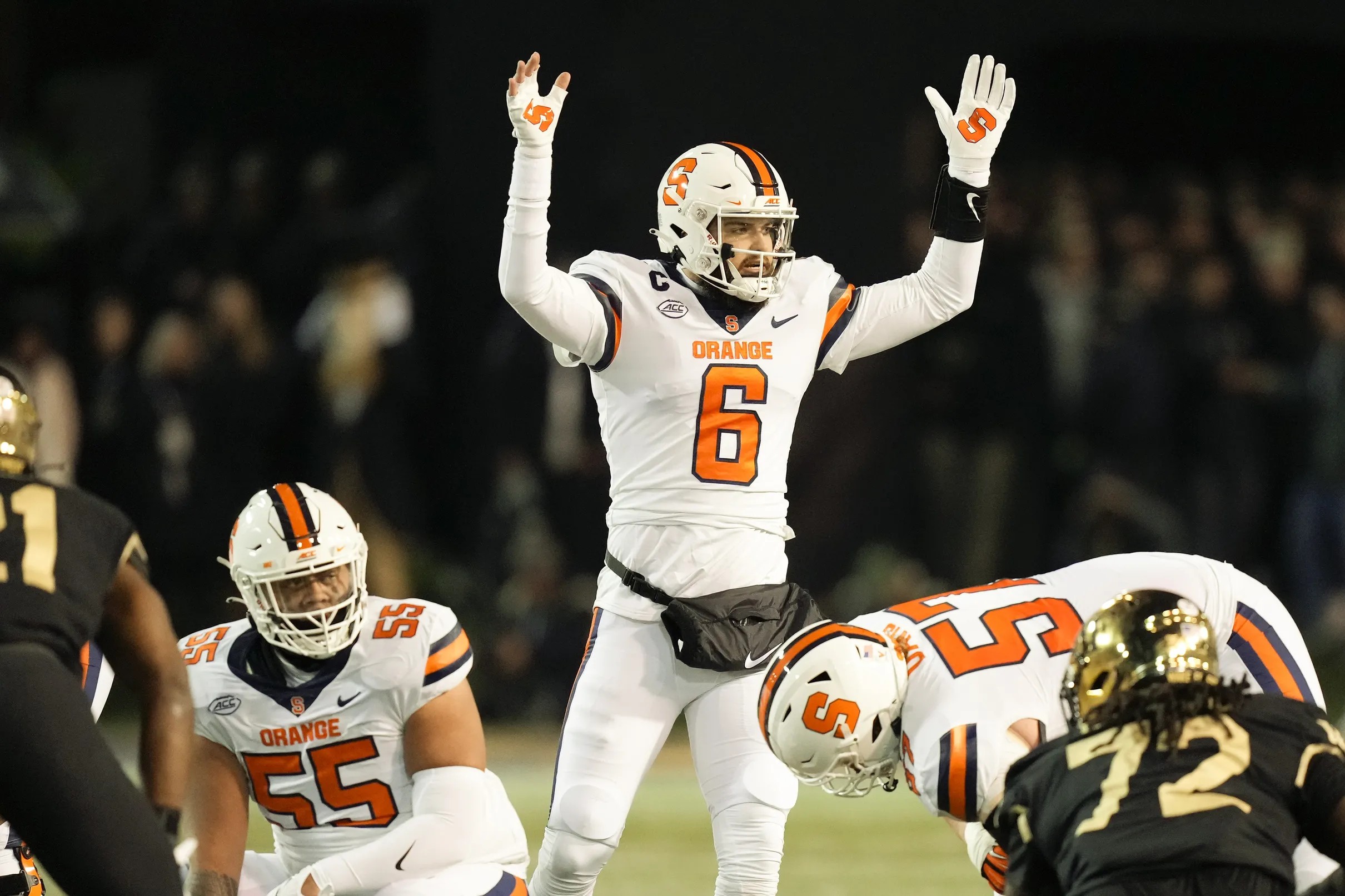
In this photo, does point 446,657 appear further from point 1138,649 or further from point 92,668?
point 1138,649

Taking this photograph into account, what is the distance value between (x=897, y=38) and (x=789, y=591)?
302 inches

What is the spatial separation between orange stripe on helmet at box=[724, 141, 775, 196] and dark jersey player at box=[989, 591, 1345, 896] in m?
2.04

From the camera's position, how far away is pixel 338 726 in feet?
13.8

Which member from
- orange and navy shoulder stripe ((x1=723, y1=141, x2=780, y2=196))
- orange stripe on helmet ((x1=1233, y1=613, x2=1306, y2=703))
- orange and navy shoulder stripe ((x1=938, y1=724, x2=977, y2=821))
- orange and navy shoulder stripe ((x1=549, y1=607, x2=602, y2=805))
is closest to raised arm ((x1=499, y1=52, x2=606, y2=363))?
orange and navy shoulder stripe ((x1=723, y1=141, x2=780, y2=196))

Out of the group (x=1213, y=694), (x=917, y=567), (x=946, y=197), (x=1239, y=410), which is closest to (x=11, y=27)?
(x=917, y=567)

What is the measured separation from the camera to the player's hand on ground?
4.59 m

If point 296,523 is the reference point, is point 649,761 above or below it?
below

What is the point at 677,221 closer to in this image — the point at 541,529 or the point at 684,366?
the point at 684,366

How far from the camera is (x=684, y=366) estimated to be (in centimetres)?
469

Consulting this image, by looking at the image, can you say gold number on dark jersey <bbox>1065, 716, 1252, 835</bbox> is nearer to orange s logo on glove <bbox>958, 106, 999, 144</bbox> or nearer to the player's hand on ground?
the player's hand on ground

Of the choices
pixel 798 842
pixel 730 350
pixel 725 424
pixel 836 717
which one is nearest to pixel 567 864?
pixel 836 717

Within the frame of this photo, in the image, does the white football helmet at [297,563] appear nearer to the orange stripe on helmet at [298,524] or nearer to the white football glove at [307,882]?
the orange stripe on helmet at [298,524]

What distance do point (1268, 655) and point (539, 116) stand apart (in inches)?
82.4

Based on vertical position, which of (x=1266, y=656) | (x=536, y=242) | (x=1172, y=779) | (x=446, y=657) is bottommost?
(x=446, y=657)
